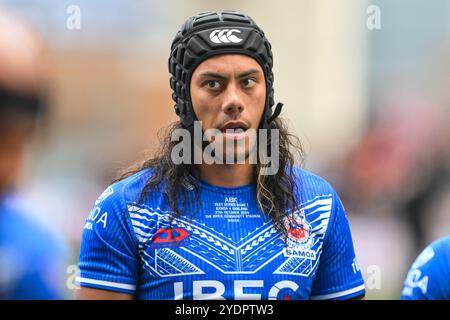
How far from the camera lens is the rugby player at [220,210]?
317cm

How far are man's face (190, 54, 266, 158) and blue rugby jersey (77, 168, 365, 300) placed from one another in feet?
0.72

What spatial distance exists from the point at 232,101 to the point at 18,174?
1.00m

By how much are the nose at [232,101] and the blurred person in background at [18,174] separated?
0.84m

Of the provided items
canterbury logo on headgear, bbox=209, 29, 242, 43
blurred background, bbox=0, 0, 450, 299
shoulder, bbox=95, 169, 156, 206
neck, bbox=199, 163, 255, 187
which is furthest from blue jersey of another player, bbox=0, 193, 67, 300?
blurred background, bbox=0, 0, 450, 299

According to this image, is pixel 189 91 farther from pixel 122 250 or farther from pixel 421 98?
pixel 421 98

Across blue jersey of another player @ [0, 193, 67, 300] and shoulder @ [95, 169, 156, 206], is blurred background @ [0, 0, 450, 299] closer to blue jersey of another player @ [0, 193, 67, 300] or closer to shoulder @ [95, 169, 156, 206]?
shoulder @ [95, 169, 156, 206]

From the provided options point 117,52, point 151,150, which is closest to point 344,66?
point 117,52

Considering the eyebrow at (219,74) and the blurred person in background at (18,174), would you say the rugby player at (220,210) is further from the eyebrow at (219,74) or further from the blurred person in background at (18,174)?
the blurred person in background at (18,174)

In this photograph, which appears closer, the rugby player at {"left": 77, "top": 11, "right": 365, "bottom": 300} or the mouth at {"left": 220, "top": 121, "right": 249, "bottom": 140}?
the rugby player at {"left": 77, "top": 11, "right": 365, "bottom": 300}

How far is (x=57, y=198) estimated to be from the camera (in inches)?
298

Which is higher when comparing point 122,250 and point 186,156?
point 186,156

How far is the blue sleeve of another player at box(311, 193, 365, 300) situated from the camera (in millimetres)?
3391

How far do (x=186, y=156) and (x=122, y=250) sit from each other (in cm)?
47

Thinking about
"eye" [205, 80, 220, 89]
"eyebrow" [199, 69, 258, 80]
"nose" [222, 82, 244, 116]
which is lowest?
"nose" [222, 82, 244, 116]
